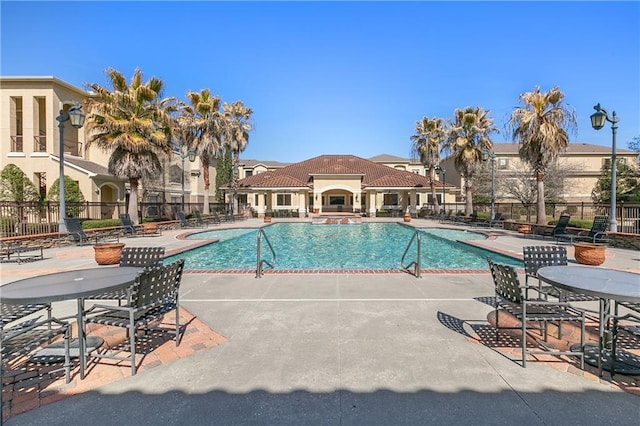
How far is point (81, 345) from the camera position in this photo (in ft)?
10.6

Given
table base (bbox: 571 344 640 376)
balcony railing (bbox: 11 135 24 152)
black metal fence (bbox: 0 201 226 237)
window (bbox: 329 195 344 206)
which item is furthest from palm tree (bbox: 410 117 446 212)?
balcony railing (bbox: 11 135 24 152)

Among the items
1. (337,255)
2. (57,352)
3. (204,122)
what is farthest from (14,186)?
(57,352)

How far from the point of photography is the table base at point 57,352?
3.56 m

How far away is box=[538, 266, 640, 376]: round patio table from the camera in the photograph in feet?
10.5

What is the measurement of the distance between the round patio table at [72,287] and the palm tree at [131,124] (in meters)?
16.8

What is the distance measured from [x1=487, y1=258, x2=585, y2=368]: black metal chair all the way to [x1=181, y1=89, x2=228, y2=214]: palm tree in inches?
1103

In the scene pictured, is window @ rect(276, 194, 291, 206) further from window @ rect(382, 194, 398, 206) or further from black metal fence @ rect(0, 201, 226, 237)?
window @ rect(382, 194, 398, 206)

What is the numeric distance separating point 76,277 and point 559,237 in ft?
55.9

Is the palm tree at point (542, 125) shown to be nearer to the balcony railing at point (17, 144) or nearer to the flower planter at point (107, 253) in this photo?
the flower planter at point (107, 253)

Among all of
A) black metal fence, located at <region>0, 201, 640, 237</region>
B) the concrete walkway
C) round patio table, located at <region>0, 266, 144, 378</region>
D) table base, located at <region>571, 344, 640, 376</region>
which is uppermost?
black metal fence, located at <region>0, 201, 640, 237</region>

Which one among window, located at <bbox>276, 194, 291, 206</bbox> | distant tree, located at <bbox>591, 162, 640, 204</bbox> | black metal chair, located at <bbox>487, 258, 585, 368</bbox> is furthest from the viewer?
window, located at <bbox>276, 194, 291, 206</bbox>

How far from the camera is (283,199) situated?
128 feet

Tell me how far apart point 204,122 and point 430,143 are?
72.9ft

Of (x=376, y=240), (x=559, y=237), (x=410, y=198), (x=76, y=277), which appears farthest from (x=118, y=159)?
(x=410, y=198)
